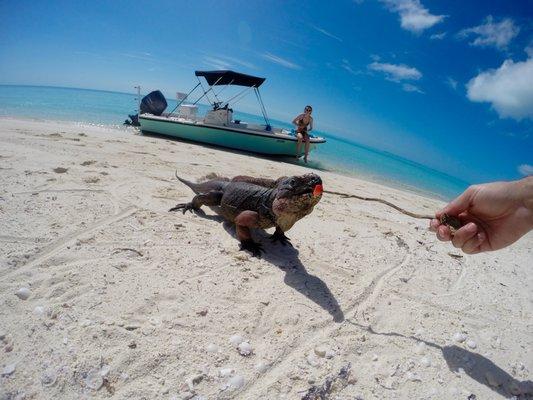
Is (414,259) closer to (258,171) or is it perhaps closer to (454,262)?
(454,262)

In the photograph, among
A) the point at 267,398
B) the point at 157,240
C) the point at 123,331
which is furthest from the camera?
the point at 157,240

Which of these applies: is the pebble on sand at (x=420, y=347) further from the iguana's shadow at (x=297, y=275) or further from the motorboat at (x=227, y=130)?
the motorboat at (x=227, y=130)

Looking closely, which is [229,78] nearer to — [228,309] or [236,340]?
[228,309]

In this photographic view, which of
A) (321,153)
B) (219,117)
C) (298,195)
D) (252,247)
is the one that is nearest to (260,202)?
(252,247)

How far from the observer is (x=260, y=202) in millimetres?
4301

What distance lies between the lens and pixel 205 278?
342 cm

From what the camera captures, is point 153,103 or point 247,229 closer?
point 247,229

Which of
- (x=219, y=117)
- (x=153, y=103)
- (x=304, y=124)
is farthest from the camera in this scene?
(x=153, y=103)

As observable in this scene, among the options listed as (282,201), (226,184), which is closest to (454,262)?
(282,201)

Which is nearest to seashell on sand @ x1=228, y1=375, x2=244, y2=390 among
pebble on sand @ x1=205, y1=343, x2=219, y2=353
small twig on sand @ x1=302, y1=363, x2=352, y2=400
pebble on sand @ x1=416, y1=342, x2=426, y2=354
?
pebble on sand @ x1=205, y1=343, x2=219, y2=353

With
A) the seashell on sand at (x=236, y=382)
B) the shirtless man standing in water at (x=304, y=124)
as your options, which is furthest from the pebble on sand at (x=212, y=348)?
the shirtless man standing in water at (x=304, y=124)

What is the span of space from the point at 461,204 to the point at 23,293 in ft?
13.6

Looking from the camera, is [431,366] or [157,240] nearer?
[431,366]

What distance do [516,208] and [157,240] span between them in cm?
394
